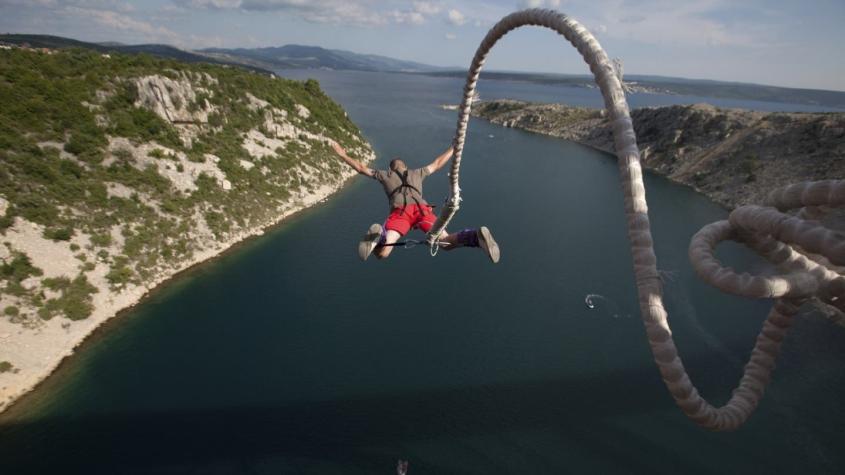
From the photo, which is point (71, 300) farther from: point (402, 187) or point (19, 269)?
point (402, 187)

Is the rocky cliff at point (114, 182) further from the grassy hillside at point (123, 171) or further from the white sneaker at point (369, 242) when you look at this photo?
the white sneaker at point (369, 242)

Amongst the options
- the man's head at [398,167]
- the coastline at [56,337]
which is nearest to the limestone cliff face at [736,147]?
the man's head at [398,167]

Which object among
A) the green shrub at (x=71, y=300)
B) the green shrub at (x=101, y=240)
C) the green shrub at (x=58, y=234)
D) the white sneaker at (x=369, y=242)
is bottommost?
the green shrub at (x=71, y=300)

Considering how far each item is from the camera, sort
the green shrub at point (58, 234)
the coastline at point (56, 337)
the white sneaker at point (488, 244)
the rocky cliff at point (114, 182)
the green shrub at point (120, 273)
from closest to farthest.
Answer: the white sneaker at point (488, 244) → the coastline at point (56, 337) → the rocky cliff at point (114, 182) → the green shrub at point (58, 234) → the green shrub at point (120, 273)

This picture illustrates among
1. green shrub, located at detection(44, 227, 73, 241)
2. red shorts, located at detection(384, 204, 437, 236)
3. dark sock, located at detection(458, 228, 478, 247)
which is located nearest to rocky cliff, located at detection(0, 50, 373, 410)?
green shrub, located at detection(44, 227, 73, 241)

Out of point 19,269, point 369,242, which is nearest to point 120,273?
point 19,269

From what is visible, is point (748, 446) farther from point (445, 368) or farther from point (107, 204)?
point (107, 204)
